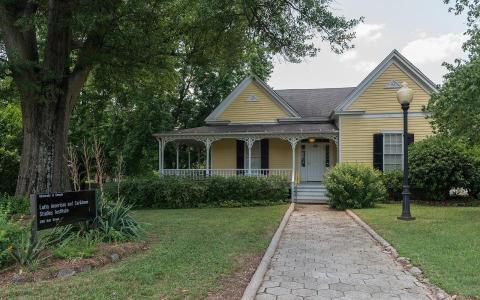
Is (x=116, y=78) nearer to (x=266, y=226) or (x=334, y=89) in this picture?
(x=266, y=226)

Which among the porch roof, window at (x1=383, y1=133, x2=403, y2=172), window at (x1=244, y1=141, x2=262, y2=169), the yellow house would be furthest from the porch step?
window at (x1=244, y1=141, x2=262, y2=169)

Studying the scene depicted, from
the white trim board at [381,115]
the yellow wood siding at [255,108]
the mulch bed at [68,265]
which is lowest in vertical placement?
the mulch bed at [68,265]

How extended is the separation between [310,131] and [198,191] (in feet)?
20.3

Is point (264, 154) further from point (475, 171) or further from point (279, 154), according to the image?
point (475, 171)

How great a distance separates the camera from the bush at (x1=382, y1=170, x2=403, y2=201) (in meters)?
Answer: 17.9

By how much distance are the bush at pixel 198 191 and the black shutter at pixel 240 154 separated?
4822mm

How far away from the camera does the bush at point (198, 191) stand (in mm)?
16469

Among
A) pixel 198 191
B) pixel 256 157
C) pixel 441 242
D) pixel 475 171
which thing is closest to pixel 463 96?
pixel 441 242

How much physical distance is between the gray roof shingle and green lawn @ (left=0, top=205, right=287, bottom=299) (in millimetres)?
13490

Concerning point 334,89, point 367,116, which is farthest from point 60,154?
point 334,89

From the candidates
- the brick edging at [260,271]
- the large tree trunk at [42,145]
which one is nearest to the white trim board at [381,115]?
the brick edging at [260,271]

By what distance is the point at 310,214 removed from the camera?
47.3ft

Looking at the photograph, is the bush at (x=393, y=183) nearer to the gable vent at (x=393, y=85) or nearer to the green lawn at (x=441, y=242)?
the gable vent at (x=393, y=85)

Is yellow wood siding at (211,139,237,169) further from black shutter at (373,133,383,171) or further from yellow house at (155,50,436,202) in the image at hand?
black shutter at (373,133,383,171)
